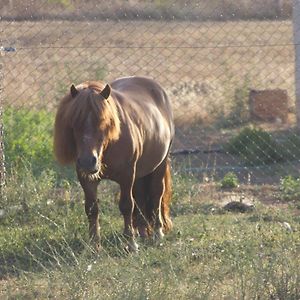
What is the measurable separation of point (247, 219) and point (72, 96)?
7.07 ft

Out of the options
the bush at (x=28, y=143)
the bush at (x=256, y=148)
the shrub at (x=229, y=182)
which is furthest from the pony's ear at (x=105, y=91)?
the bush at (x=256, y=148)

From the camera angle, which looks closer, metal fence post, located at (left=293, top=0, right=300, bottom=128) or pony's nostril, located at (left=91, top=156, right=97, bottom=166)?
pony's nostril, located at (left=91, top=156, right=97, bottom=166)

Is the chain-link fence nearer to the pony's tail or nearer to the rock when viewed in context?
the rock

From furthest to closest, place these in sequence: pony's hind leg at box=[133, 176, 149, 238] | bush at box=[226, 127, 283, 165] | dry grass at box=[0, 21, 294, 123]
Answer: dry grass at box=[0, 21, 294, 123] → bush at box=[226, 127, 283, 165] → pony's hind leg at box=[133, 176, 149, 238]

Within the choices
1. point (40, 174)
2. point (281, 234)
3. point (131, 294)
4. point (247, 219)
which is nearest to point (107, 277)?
point (131, 294)

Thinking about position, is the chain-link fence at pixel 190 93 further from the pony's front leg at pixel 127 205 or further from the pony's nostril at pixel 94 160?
the pony's nostril at pixel 94 160

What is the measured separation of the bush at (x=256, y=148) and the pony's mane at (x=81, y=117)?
376 cm

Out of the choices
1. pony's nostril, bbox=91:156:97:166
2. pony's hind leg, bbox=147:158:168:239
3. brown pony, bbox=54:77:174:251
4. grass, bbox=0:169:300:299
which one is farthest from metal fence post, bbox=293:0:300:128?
pony's nostril, bbox=91:156:97:166

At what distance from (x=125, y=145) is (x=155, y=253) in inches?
37.1

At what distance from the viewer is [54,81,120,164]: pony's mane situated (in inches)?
279

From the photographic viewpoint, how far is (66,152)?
7.34 meters

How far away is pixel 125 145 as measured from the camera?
296 inches

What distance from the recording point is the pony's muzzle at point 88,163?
6.98 meters

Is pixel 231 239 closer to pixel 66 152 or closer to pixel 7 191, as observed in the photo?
pixel 66 152
